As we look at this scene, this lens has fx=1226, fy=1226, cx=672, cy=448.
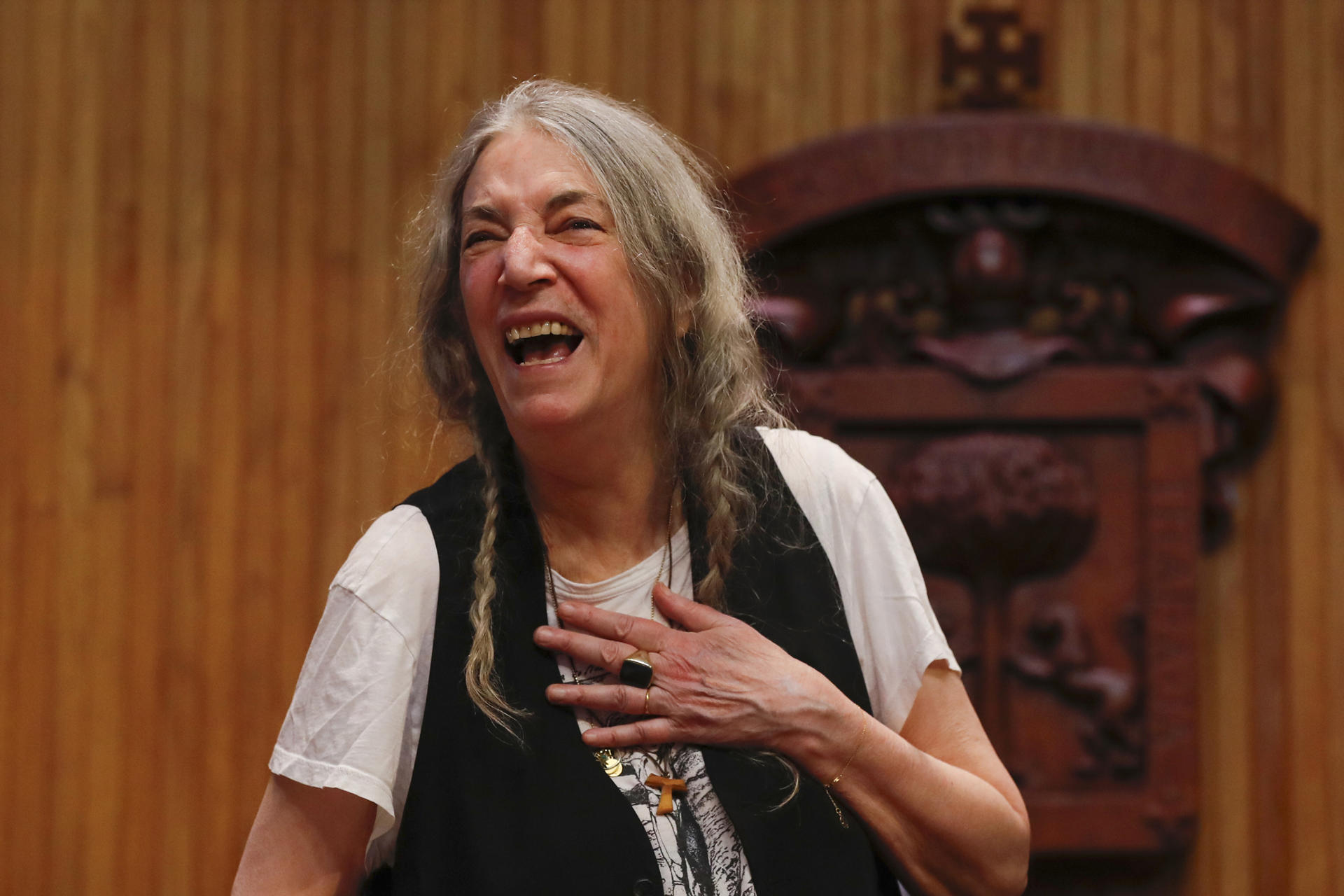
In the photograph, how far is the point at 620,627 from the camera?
113 cm

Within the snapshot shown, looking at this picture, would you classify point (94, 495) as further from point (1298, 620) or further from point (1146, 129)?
point (1298, 620)

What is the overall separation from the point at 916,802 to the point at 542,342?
553mm

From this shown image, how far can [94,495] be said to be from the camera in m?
2.53

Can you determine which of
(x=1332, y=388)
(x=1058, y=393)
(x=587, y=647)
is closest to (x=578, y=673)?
(x=587, y=647)

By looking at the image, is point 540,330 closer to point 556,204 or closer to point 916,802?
point 556,204

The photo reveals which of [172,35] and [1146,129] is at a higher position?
[172,35]

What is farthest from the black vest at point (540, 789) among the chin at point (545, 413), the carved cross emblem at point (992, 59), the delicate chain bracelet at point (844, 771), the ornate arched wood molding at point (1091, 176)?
the carved cross emblem at point (992, 59)

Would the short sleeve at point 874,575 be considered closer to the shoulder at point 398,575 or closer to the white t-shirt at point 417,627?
the white t-shirt at point 417,627

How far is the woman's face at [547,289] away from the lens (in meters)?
1.14

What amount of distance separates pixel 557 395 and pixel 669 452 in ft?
0.61

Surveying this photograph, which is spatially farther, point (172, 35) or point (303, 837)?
point (172, 35)

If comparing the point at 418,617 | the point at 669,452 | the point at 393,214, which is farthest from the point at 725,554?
the point at 393,214

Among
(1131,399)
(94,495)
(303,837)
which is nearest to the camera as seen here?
(303,837)

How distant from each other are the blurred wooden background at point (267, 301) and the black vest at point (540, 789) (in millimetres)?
1376
